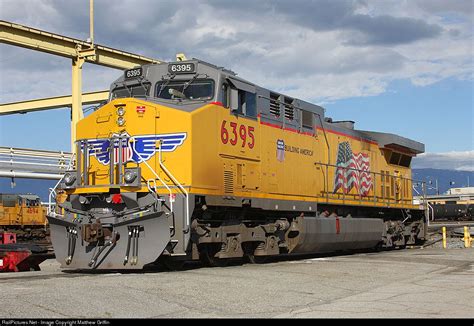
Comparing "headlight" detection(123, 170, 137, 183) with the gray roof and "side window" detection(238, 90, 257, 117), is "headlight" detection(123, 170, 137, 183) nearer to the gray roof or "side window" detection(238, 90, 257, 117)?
"side window" detection(238, 90, 257, 117)

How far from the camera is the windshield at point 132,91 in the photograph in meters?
13.2

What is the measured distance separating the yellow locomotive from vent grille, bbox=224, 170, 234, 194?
2678 centimetres

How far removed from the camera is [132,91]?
534 inches

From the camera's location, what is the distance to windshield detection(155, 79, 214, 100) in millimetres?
12656

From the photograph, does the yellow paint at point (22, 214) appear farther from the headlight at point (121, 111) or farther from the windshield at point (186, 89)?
the headlight at point (121, 111)

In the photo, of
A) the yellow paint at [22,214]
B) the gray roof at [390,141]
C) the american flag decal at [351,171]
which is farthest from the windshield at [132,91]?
the yellow paint at [22,214]

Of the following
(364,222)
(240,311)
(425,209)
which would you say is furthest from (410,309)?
(425,209)

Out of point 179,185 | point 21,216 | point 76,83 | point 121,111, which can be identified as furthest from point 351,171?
point 21,216

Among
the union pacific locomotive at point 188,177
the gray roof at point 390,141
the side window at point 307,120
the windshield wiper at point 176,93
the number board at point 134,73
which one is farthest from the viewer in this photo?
the gray roof at point 390,141

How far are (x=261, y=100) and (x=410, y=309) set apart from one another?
25.2 ft

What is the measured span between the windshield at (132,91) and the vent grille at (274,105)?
10.4 feet

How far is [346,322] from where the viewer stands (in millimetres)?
6551

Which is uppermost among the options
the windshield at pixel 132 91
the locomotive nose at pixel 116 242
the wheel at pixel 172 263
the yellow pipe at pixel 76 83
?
the yellow pipe at pixel 76 83

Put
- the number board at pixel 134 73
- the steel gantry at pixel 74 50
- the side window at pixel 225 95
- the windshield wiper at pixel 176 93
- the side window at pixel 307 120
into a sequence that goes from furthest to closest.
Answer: the steel gantry at pixel 74 50 < the side window at pixel 307 120 < the number board at pixel 134 73 < the side window at pixel 225 95 < the windshield wiper at pixel 176 93
